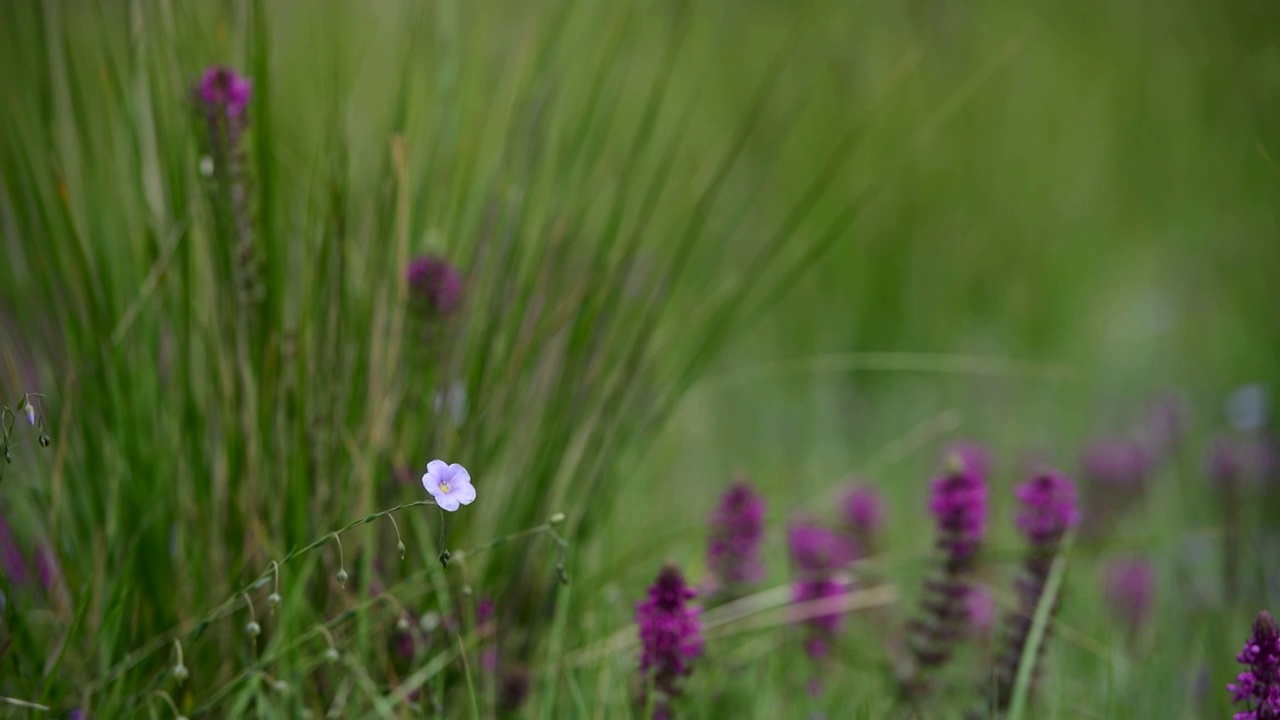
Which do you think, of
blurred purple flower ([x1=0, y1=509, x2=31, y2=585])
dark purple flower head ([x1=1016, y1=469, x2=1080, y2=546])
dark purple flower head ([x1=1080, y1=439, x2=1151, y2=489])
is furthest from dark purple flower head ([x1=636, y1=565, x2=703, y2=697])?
dark purple flower head ([x1=1080, y1=439, x2=1151, y2=489])

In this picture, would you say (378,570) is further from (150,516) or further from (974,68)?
(974,68)

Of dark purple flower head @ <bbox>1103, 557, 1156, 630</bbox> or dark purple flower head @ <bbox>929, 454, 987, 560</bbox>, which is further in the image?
dark purple flower head @ <bbox>1103, 557, 1156, 630</bbox>

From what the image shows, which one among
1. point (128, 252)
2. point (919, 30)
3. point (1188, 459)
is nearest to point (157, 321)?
point (128, 252)

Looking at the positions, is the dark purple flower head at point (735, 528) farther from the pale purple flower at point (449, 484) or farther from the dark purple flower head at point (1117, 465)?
the dark purple flower head at point (1117, 465)

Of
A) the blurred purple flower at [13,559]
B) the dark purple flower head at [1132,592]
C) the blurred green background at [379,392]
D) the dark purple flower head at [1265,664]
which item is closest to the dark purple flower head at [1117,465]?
the blurred green background at [379,392]

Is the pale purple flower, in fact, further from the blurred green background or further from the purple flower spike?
the purple flower spike

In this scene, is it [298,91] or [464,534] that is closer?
[464,534]
